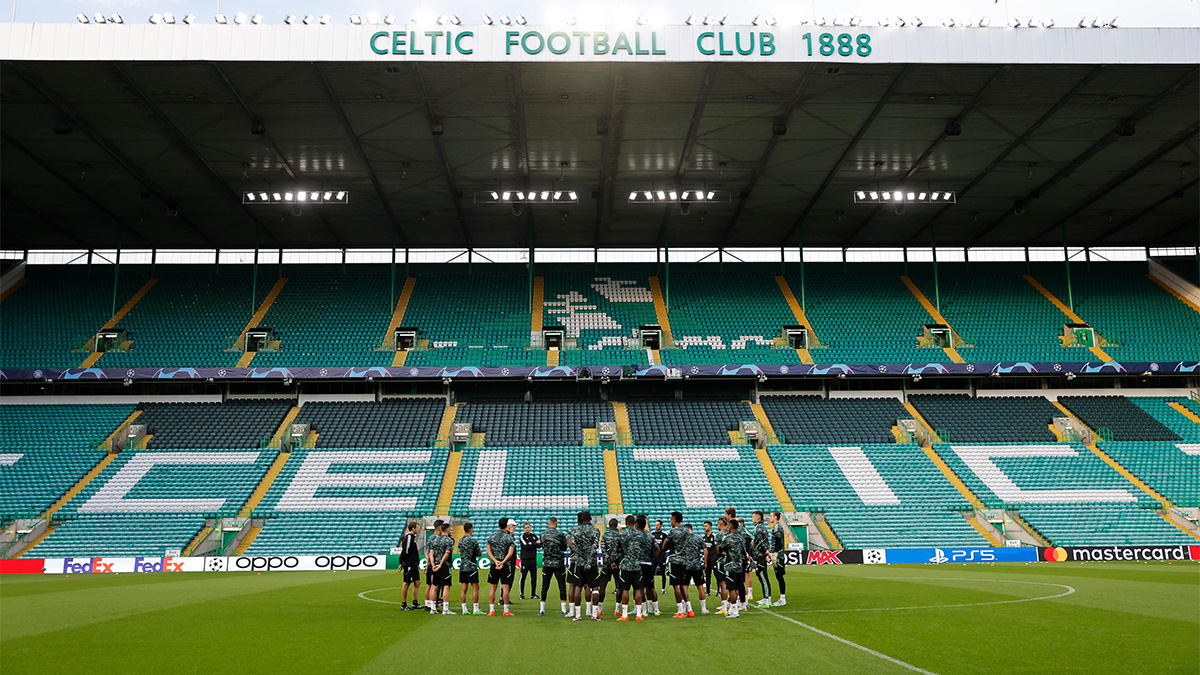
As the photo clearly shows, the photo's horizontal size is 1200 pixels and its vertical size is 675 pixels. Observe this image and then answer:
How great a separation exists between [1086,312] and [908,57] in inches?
1031

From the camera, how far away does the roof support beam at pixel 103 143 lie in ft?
86.0

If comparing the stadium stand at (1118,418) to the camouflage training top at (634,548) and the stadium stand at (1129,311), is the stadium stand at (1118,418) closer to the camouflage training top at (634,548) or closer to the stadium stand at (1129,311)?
the stadium stand at (1129,311)

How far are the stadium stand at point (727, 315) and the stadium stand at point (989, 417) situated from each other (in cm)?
727

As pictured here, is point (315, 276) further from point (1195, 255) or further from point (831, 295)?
point (1195, 255)

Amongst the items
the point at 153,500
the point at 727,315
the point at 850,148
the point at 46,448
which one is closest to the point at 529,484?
the point at 153,500

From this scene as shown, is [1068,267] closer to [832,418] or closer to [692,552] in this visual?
[832,418]

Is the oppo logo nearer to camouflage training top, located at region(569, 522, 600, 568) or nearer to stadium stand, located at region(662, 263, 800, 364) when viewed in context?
camouflage training top, located at region(569, 522, 600, 568)

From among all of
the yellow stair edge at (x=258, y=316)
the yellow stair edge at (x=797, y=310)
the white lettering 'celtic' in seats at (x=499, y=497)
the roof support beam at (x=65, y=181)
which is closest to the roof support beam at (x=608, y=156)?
the yellow stair edge at (x=797, y=310)

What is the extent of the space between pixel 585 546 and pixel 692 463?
22.7m

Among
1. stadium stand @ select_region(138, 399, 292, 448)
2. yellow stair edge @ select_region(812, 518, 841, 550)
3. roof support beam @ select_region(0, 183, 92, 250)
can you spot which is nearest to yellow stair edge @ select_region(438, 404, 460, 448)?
stadium stand @ select_region(138, 399, 292, 448)

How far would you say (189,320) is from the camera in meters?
42.3

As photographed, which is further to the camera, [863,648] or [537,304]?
[537,304]

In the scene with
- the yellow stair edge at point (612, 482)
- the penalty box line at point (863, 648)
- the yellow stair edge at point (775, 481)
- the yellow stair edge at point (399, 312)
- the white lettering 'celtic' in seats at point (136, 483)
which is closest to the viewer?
the penalty box line at point (863, 648)

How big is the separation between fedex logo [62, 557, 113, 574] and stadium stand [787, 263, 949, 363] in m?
31.2
